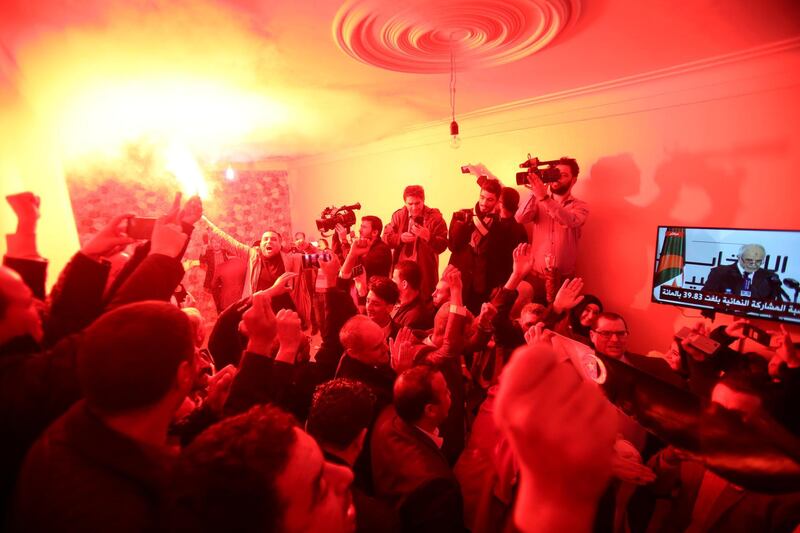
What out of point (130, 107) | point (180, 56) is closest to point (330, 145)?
point (130, 107)

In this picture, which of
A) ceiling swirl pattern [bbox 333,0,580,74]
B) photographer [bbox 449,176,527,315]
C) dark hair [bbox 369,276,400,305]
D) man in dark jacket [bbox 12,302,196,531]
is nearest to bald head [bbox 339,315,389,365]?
dark hair [bbox 369,276,400,305]

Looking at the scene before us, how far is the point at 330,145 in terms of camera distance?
6.55 m

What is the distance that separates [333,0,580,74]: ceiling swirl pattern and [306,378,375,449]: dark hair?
2.03m

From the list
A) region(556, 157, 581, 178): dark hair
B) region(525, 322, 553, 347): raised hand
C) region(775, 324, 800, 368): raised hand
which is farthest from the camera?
region(556, 157, 581, 178): dark hair

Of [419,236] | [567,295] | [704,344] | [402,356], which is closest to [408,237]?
[419,236]

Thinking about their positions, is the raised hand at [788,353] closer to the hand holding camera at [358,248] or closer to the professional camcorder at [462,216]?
the professional camcorder at [462,216]

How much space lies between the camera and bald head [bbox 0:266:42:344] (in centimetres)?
101

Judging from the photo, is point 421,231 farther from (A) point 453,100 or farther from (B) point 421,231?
(A) point 453,100

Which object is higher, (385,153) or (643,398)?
(385,153)

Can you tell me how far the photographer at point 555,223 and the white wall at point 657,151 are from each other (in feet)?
1.30

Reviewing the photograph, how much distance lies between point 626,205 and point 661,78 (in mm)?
1116

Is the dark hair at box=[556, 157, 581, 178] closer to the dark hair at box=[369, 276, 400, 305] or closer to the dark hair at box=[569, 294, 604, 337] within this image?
the dark hair at box=[569, 294, 604, 337]

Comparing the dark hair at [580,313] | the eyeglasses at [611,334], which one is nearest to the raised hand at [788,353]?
the eyeglasses at [611,334]

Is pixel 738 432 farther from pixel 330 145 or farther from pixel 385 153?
pixel 330 145
